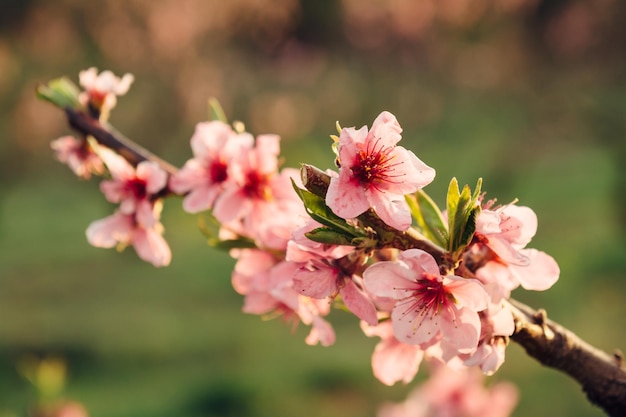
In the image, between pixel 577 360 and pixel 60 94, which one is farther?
pixel 60 94

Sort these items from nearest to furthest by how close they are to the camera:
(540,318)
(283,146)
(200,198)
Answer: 1. (540,318)
2. (200,198)
3. (283,146)

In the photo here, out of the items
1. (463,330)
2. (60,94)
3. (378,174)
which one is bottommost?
(463,330)

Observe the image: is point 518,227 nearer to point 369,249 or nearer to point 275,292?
point 369,249

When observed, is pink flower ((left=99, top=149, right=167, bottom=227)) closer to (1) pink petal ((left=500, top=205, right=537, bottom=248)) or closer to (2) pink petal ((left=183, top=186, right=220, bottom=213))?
(2) pink petal ((left=183, top=186, right=220, bottom=213))

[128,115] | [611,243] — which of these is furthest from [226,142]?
[128,115]

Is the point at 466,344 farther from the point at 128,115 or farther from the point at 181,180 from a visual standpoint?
the point at 128,115

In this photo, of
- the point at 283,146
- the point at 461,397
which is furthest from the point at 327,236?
the point at 283,146
